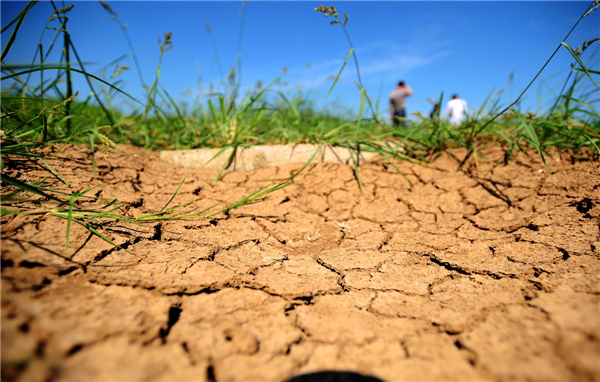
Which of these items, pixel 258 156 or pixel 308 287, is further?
pixel 258 156

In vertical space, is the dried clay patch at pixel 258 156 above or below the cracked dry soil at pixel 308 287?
above

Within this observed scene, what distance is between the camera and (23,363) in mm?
500

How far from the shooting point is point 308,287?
0.97 m

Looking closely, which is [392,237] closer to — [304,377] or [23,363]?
[304,377]

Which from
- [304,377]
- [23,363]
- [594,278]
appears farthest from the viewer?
[594,278]

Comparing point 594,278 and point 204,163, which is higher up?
point 204,163

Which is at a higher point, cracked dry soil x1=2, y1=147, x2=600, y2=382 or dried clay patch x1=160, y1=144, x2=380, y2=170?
dried clay patch x1=160, y1=144, x2=380, y2=170

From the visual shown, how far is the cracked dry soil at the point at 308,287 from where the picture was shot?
1.98ft

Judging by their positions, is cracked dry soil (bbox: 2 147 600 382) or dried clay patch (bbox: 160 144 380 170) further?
dried clay patch (bbox: 160 144 380 170)

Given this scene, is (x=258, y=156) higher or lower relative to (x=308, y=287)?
higher

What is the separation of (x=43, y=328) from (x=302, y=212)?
1189 millimetres

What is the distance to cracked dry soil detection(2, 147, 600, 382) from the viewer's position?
605 millimetres

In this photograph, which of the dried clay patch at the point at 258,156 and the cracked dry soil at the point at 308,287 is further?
the dried clay patch at the point at 258,156

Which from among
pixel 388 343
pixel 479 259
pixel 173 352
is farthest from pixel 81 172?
pixel 479 259
